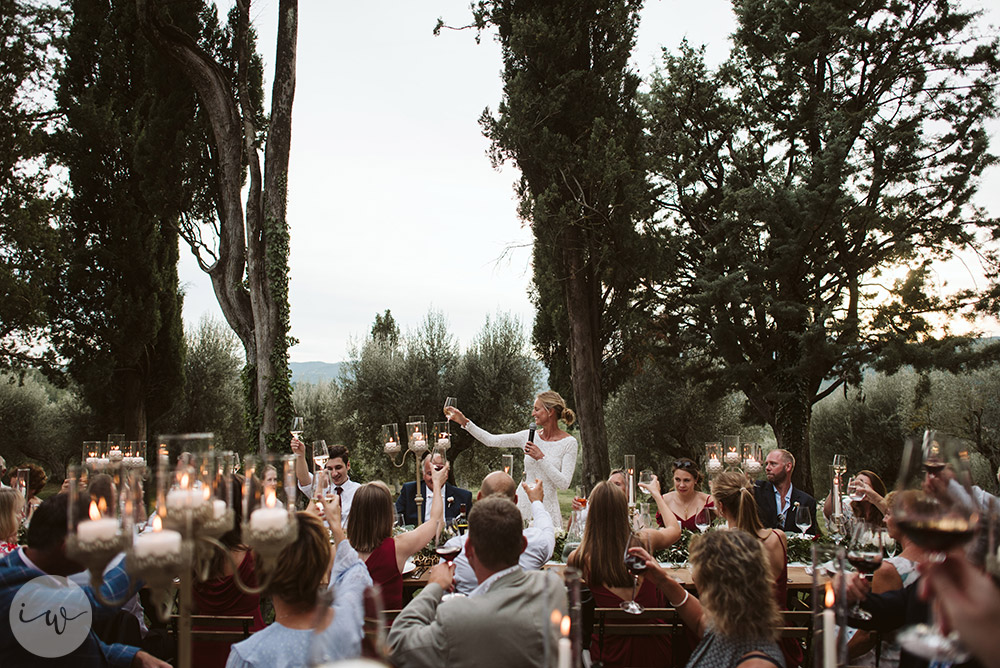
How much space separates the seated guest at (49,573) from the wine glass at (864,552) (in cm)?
282

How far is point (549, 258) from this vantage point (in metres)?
13.0

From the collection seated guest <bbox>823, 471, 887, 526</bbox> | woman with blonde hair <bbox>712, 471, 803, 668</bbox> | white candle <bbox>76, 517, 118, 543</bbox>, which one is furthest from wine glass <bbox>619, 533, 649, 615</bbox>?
seated guest <bbox>823, 471, 887, 526</bbox>

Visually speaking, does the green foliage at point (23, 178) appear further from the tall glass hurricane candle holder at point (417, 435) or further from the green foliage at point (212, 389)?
the tall glass hurricane candle holder at point (417, 435)

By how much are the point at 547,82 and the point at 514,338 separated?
7.20m

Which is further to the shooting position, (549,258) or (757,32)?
(757,32)

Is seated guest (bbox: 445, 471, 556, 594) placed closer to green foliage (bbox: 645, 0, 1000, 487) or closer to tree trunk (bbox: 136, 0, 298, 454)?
tree trunk (bbox: 136, 0, 298, 454)

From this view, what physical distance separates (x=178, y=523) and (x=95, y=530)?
22 cm

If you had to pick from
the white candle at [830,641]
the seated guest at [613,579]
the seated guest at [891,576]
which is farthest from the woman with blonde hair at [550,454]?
the white candle at [830,641]

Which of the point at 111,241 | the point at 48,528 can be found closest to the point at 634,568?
the point at 48,528

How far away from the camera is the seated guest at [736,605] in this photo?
2.56 m

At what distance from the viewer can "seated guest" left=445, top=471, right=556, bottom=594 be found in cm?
404

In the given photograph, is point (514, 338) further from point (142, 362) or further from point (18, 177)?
point (18, 177)

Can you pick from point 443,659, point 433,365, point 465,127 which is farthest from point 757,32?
point 443,659

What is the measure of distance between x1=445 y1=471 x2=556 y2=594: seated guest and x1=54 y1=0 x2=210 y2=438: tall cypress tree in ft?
44.8
